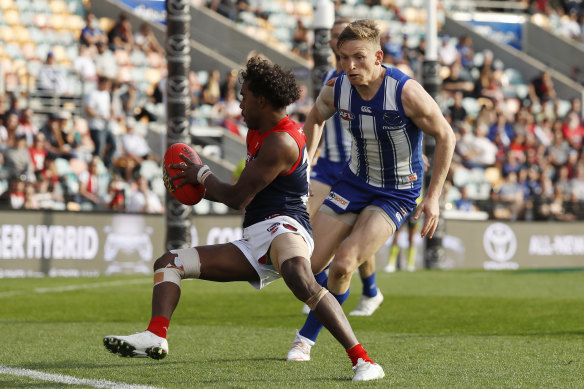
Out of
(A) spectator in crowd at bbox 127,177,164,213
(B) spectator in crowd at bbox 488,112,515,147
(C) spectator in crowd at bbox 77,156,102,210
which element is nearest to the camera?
(C) spectator in crowd at bbox 77,156,102,210

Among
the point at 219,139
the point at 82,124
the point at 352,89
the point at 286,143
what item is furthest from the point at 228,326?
the point at 219,139

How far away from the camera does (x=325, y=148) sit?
953cm

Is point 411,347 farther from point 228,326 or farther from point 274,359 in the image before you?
point 228,326

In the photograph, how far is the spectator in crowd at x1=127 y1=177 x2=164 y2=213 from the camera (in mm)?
17562

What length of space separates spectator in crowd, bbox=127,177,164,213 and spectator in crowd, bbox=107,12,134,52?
5.06m

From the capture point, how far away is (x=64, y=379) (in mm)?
5793

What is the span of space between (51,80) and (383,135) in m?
14.7

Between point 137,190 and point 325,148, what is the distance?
8.63 metres

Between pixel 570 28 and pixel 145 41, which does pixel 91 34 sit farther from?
pixel 570 28


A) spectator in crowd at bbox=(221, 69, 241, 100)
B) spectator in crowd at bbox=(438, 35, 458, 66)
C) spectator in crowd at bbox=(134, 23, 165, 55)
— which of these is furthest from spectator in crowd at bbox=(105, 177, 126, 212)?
spectator in crowd at bbox=(438, 35, 458, 66)

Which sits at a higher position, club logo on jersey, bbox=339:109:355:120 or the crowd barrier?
club logo on jersey, bbox=339:109:355:120

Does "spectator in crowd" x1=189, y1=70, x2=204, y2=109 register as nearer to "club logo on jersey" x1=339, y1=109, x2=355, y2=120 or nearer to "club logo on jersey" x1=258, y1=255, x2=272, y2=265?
"club logo on jersey" x1=339, y1=109, x2=355, y2=120

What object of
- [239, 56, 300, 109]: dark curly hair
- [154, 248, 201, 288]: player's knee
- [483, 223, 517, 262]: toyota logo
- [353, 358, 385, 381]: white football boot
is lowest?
[483, 223, 517, 262]: toyota logo

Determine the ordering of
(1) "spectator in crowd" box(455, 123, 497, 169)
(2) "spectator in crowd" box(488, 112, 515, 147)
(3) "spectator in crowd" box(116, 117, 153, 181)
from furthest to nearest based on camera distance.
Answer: (2) "spectator in crowd" box(488, 112, 515, 147), (1) "spectator in crowd" box(455, 123, 497, 169), (3) "spectator in crowd" box(116, 117, 153, 181)
